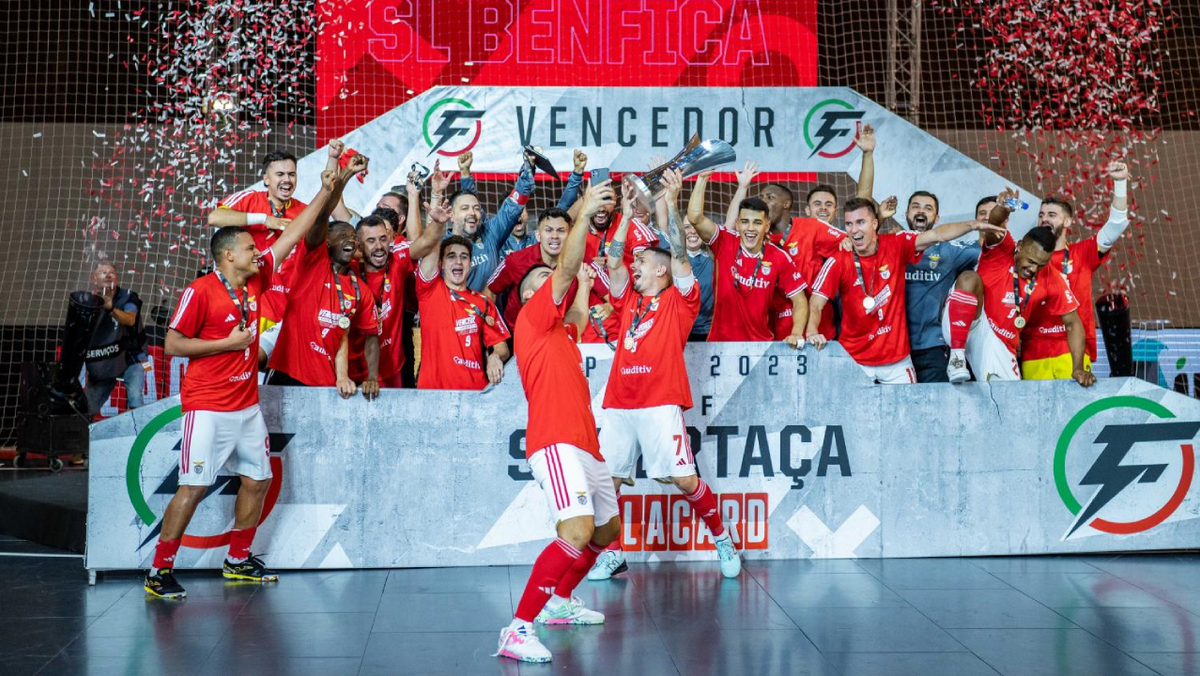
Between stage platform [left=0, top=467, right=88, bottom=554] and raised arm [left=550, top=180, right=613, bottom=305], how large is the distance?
426cm

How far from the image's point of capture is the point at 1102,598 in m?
6.77

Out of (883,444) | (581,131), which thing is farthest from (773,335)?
(581,131)

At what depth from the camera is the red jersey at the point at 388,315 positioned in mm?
7988

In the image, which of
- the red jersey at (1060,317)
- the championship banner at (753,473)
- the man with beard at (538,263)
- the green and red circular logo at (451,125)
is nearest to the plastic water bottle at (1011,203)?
the red jersey at (1060,317)

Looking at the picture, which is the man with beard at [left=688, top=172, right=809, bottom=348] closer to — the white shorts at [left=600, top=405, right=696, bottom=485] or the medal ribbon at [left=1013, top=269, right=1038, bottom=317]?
the white shorts at [left=600, top=405, right=696, bottom=485]

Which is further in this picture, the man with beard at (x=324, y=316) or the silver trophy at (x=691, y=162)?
the man with beard at (x=324, y=316)

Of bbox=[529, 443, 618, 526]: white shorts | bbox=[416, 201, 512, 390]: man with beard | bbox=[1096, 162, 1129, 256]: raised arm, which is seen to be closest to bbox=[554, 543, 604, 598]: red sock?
bbox=[529, 443, 618, 526]: white shorts

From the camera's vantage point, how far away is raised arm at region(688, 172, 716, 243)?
25.2 feet

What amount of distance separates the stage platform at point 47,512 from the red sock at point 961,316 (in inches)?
240

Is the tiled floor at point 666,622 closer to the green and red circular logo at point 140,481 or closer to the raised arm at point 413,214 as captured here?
the green and red circular logo at point 140,481

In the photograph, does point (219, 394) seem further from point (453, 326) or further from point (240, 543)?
point (453, 326)

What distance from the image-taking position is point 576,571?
597 cm

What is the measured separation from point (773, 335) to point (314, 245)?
330cm

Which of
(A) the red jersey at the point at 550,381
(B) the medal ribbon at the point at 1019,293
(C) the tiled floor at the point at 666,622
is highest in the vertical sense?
(B) the medal ribbon at the point at 1019,293
